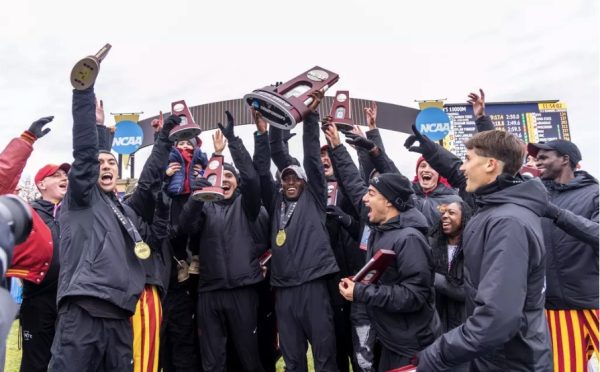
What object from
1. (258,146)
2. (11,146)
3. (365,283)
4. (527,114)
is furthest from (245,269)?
(527,114)

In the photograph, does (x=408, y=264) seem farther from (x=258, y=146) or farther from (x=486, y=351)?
(x=258, y=146)

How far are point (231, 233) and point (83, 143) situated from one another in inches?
66.1

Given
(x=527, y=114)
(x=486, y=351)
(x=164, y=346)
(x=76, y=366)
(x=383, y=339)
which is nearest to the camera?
(x=486, y=351)

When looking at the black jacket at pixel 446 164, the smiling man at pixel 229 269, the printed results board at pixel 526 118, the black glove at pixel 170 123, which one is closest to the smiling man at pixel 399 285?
the black jacket at pixel 446 164

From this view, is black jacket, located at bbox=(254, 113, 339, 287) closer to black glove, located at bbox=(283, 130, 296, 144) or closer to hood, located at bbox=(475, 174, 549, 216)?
black glove, located at bbox=(283, 130, 296, 144)

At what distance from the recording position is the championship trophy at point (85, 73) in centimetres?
303

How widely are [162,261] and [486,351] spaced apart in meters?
Answer: 2.85

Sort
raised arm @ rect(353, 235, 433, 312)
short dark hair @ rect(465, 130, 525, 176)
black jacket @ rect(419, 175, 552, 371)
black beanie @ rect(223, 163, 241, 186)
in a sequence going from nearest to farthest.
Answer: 1. black jacket @ rect(419, 175, 552, 371)
2. short dark hair @ rect(465, 130, 525, 176)
3. raised arm @ rect(353, 235, 433, 312)
4. black beanie @ rect(223, 163, 241, 186)

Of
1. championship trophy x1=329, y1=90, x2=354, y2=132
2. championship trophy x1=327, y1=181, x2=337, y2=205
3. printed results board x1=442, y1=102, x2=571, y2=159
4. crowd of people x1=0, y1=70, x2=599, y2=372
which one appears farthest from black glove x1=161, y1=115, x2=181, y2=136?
printed results board x1=442, y1=102, x2=571, y2=159

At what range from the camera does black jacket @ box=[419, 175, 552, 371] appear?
1.90m

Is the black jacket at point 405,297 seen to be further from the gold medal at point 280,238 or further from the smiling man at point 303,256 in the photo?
the gold medal at point 280,238

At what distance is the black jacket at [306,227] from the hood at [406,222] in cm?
88

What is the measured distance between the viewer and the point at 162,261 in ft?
13.1

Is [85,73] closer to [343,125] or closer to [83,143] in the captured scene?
[83,143]
